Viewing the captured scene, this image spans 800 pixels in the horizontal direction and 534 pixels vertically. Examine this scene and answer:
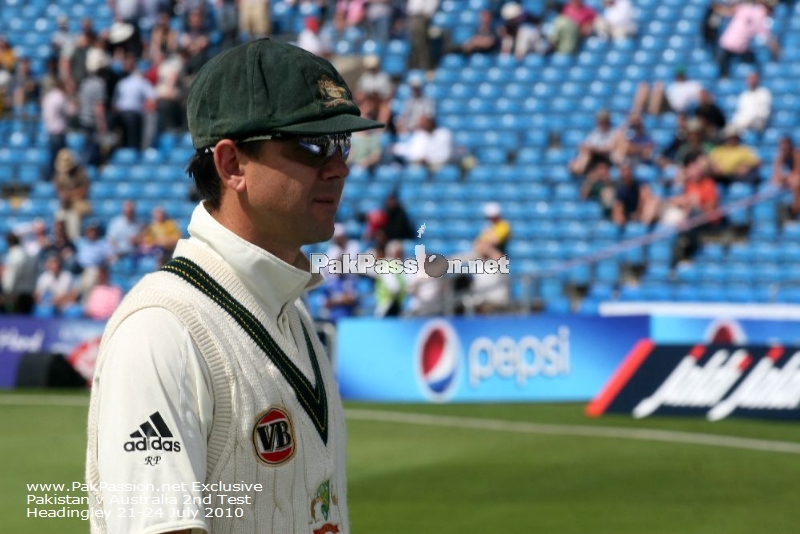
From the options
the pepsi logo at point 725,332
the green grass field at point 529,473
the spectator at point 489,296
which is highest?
the spectator at point 489,296

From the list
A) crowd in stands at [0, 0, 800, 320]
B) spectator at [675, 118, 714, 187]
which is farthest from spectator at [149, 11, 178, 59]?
spectator at [675, 118, 714, 187]

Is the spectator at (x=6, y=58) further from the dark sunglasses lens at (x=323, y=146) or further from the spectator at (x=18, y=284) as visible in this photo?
the dark sunglasses lens at (x=323, y=146)

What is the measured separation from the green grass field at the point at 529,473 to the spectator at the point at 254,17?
12.4 meters

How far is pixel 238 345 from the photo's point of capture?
2.69 metres

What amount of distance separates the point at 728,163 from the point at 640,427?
307 inches

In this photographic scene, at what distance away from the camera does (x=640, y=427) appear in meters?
15.2

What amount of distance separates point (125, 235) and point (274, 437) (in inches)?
866

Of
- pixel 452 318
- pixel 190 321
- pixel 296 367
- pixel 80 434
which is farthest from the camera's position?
pixel 452 318

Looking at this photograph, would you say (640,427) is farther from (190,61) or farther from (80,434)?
(190,61)

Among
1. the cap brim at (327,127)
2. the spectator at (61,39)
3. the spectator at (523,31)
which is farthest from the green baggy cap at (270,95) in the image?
the spectator at (61,39)

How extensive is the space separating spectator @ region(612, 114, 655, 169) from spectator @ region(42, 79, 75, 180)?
10.7 meters

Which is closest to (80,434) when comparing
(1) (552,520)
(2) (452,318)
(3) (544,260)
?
(2) (452,318)

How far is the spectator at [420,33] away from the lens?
2661cm

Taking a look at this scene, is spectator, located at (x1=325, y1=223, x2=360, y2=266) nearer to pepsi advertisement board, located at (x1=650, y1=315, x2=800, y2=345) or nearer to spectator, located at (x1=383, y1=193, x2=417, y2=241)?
spectator, located at (x1=383, y1=193, x2=417, y2=241)
